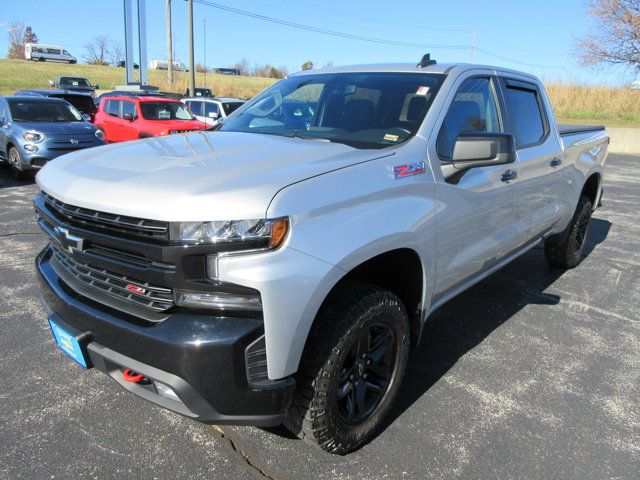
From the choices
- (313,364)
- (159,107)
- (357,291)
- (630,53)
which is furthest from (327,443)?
(630,53)

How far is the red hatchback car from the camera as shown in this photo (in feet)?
41.8

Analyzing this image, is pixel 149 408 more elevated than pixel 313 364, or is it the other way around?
pixel 313 364

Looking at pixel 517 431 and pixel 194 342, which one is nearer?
pixel 194 342

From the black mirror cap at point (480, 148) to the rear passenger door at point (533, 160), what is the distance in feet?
2.77

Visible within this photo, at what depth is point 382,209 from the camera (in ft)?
7.50

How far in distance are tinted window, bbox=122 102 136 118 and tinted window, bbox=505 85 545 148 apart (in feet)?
36.7

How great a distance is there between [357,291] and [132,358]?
98 centimetres

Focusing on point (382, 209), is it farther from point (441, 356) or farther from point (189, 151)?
point (441, 356)

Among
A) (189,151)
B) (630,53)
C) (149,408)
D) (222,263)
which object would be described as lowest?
(149,408)

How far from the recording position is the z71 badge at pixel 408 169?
2.39 m

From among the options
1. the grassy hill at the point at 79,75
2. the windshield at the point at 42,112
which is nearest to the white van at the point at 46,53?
the grassy hill at the point at 79,75

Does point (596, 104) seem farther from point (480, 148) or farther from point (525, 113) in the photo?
point (480, 148)

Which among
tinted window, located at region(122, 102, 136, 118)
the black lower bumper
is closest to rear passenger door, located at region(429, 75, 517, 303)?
the black lower bumper

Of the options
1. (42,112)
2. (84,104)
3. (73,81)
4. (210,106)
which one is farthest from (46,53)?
(42,112)
